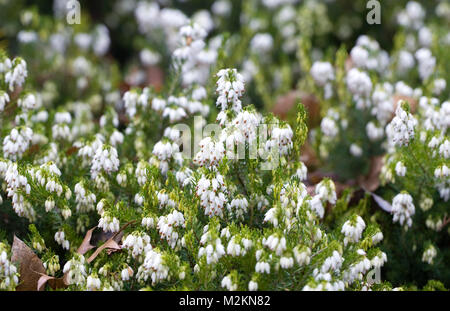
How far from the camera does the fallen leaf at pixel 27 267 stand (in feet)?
9.48

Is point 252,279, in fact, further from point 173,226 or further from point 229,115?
point 229,115

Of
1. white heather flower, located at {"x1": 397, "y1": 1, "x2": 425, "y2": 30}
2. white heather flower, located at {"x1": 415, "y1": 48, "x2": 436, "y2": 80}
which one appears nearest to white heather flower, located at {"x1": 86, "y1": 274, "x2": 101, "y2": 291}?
white heather flower, located at {"x1": 415, "y1": 48, "x2": 436, "y2": 80}

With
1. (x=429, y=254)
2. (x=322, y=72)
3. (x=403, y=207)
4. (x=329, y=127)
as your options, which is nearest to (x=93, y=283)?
(x=403, y=207)

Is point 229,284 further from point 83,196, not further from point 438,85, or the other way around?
point 438,85

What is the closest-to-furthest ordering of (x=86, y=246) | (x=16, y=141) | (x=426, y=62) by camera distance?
1. (x=86, y=246)
2. (x=16, y=141)
3. (x=426, y=62)

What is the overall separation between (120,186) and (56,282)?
2.44 feet

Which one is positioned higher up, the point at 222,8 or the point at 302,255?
the point at 222,8

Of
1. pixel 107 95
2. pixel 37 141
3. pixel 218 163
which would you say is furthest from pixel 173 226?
pixel 107 95

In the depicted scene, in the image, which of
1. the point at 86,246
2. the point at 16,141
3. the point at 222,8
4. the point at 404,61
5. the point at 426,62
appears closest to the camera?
the point at 86,246

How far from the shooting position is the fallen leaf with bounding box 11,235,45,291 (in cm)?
289

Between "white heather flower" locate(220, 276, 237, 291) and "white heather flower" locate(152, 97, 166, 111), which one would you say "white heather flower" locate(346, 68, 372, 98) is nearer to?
"white heather flower" locate(152, 97, 166, 111)

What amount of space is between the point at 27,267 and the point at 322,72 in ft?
9.39

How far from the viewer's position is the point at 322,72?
4.69m

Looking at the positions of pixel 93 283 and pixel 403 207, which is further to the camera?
pixel 403 207
